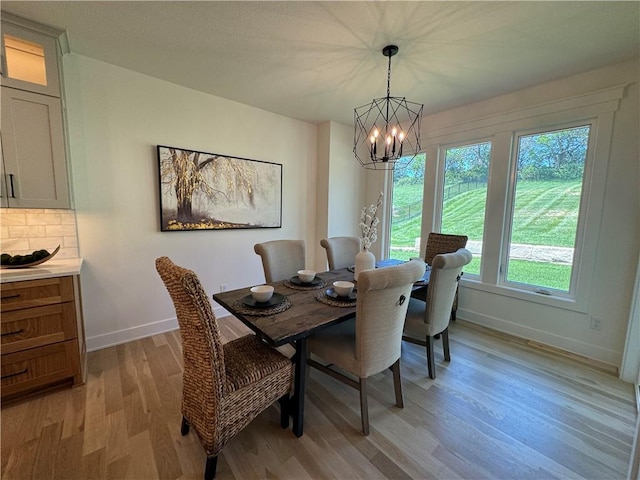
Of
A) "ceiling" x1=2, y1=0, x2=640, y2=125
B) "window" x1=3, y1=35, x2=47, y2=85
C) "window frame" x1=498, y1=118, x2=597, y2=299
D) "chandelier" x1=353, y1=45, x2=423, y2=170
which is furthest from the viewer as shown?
"chandelier" x1=353, y1=45, x2=423, y2=170

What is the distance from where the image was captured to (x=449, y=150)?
334 cm

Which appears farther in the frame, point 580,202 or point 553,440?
point 580,202

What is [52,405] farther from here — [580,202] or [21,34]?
[580,202]

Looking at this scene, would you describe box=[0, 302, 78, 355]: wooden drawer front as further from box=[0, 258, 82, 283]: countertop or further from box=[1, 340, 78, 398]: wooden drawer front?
box=[0, 258, 82, 283]: countertop

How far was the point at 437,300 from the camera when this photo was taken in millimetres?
1963

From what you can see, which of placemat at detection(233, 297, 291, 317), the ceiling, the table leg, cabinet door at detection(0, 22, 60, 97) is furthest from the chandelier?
cabinet door at detection(0, 22, 60, 97)

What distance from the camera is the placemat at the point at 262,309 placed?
1503mm

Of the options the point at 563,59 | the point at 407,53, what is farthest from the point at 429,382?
the point at 563,59

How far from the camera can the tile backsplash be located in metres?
1.97

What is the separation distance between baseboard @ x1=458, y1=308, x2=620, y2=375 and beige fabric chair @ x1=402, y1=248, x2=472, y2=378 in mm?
1225

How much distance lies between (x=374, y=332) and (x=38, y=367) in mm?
2268

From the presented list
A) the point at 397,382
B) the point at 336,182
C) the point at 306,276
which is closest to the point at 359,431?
the point at 397,382

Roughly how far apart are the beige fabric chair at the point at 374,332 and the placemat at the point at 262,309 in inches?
14.9

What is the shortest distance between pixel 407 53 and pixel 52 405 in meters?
3.60
